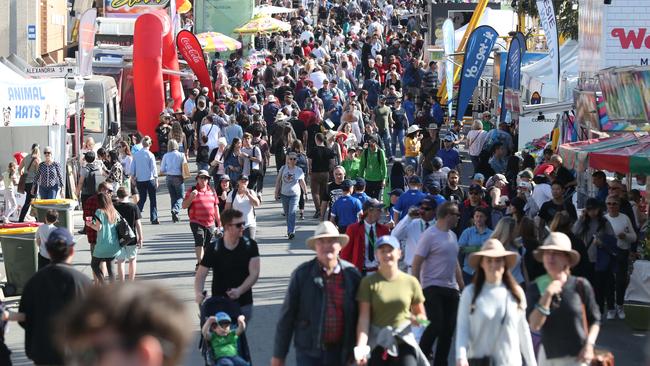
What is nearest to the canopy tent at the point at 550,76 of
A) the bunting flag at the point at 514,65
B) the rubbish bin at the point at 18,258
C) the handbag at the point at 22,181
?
the bunting flag at the point at 514,65

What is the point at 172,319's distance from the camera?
3443 millimetres

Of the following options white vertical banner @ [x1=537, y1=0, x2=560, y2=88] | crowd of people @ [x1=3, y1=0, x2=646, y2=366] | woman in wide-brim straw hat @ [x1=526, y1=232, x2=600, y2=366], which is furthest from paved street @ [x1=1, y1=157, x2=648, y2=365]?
white vertical banner @ [x1=537, y1=0, x2=560, y2=88]

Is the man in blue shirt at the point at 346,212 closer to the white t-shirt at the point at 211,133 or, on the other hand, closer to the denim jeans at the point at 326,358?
the denim jeans at the point at 326,358

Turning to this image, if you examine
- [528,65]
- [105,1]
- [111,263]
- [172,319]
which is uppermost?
[105,1]

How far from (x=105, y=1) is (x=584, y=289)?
36.3 metres

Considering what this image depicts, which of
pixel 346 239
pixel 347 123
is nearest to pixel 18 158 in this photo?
pixel 347 123

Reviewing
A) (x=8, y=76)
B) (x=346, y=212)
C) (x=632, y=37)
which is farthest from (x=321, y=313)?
(x=8, y=76)

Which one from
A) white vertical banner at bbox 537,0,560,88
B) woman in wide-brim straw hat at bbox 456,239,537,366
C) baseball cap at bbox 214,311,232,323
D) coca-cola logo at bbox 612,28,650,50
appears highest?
white vertical banner at bbox 537,0,560,88

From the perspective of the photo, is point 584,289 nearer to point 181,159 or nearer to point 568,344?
point 568,344

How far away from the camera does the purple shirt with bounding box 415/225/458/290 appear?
1059cm

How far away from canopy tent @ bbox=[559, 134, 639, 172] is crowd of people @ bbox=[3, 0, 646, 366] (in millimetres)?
372

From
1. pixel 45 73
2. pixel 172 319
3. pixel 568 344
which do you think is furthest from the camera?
pixel 45 73

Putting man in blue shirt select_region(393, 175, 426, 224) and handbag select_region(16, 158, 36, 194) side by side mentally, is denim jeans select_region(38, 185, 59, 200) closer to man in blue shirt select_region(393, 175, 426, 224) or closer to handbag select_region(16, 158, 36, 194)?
handbag select_region(16, 158, 36, 194)

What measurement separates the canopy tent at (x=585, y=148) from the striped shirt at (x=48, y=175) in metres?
7.56
